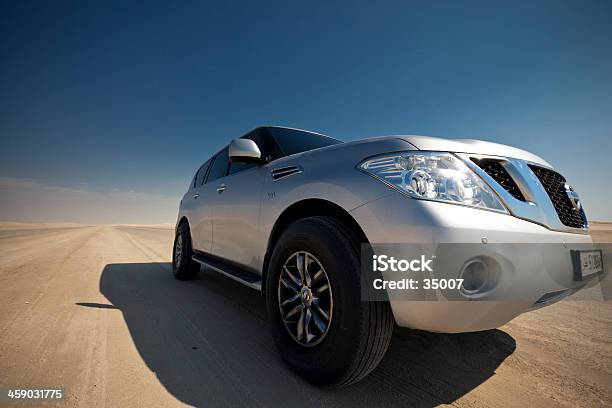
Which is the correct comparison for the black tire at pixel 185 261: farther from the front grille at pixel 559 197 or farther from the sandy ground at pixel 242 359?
the front grille at pixel 559 197

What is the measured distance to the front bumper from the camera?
121 centimetres

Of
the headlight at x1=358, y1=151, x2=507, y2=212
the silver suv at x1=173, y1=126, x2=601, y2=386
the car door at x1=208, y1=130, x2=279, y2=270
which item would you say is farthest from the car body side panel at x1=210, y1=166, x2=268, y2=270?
the headlight at x1=358, y1=151, x2=507, y2=212

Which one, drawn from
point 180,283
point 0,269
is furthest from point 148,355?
point 0,269

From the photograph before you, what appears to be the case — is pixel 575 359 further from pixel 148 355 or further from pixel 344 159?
pixel 148 355

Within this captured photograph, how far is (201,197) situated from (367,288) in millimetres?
3213

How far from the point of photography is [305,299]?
1.70 m

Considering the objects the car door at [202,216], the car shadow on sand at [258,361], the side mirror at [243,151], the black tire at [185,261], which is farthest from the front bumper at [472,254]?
the black tire at [185,261]

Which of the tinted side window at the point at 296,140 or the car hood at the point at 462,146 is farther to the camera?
the tinted side window at the point at 296,140

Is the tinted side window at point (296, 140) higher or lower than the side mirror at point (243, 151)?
higher

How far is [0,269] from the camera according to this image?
475cm

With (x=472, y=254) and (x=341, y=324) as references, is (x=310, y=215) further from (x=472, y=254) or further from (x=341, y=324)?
(x=472, y=254)

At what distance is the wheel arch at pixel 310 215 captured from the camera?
1.60 metres

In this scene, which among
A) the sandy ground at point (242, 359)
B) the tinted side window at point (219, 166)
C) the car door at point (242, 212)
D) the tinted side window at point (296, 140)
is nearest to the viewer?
the sandy ground at point (242, 359)

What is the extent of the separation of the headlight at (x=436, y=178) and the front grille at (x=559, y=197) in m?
0.64
